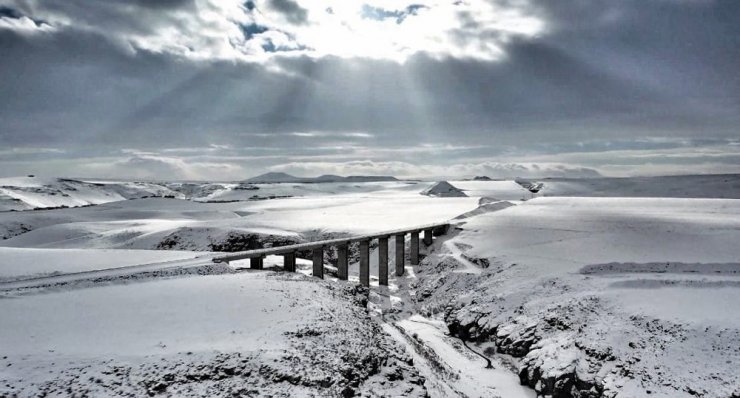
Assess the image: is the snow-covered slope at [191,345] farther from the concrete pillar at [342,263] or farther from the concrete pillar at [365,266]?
the concrete pillar at [365,266]

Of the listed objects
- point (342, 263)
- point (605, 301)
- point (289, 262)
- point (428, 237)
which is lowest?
point (428, 237)

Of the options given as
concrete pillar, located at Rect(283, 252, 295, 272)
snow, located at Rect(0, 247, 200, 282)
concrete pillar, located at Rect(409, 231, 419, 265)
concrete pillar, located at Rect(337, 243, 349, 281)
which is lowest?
concrete pillar, located at Rect(409, 231, 419, 265)

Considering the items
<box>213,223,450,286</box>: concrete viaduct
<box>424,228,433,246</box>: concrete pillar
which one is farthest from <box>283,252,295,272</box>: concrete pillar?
<box>424,228,433,246</box>: concrete pillar

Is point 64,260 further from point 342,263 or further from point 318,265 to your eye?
point 342,263

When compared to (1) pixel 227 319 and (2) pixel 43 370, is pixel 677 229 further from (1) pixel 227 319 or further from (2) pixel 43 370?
(2) pixel 43 370

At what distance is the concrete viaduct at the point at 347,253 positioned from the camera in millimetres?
18359

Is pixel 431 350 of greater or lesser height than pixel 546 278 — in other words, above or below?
below

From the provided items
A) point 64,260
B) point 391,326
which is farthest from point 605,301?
point 64,260

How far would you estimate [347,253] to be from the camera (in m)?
25.0

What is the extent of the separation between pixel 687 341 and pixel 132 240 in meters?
35.8

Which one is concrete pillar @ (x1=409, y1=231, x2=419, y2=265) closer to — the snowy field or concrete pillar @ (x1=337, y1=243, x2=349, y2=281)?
the snowy field

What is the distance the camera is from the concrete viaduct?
18359mm

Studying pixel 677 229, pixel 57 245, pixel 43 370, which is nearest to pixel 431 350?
pixel 43 370

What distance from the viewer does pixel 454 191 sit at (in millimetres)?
130250
